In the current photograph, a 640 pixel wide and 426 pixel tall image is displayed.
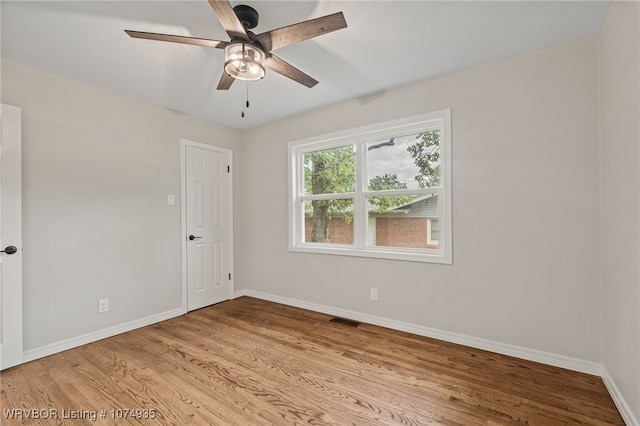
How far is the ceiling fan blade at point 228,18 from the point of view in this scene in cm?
135

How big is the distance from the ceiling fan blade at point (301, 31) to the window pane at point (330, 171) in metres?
1.79

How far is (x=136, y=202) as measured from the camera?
308cm

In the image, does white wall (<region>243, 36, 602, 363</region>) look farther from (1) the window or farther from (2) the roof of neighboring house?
(2) the roof of neighboring house

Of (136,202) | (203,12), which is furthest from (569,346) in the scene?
(136,202)

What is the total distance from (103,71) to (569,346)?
443cm

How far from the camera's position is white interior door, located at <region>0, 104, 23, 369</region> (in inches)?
87.2

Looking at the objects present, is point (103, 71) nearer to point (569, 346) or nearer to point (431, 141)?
point (431, 141)

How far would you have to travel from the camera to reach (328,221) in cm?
360

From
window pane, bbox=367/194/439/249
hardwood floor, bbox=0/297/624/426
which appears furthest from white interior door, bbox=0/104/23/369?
window pane, bbox=367/194/439/249

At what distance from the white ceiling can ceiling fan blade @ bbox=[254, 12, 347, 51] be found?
26 centimetres

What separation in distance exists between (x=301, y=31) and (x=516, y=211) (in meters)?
2.13

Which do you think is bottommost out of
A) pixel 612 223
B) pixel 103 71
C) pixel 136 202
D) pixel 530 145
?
pixel 612 223

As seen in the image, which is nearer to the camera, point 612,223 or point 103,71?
point 612,223

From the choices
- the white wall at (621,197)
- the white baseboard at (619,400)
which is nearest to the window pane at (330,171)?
the white wall at (621,197)
